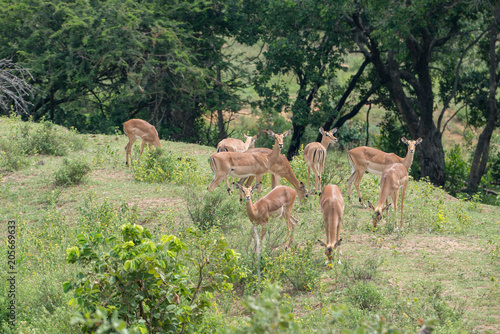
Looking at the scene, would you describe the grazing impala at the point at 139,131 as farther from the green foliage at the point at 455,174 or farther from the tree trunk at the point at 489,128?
the green foliage at the point at 455,174

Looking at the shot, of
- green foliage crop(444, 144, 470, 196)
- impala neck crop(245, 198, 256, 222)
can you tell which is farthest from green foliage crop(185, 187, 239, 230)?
green foliage crop(444, 144, 470, 196)

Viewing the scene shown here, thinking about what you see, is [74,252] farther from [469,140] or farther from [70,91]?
[469,140]

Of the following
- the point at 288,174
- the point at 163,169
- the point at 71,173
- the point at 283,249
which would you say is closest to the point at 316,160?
the point at 288,174

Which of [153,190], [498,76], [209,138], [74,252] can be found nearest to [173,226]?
[153,190]

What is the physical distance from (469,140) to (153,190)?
38.7ft

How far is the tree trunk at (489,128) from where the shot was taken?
42.0ft

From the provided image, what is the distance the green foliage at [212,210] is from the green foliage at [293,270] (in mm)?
1551

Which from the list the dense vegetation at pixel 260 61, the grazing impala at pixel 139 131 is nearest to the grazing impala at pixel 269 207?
the grazing impala at pixel 139 131

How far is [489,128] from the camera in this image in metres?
13.7

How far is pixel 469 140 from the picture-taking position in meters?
17.5

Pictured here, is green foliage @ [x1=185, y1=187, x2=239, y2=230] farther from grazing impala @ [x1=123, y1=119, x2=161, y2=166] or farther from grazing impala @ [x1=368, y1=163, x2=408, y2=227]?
grazing impala @ [x1=123, y1=119, x2=161, y2=166]

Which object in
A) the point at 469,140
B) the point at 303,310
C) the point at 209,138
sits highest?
the point at 469,140

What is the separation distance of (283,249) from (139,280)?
3.05 metres

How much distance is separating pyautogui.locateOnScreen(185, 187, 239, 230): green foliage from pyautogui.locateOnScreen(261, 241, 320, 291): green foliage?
1.55 meters
